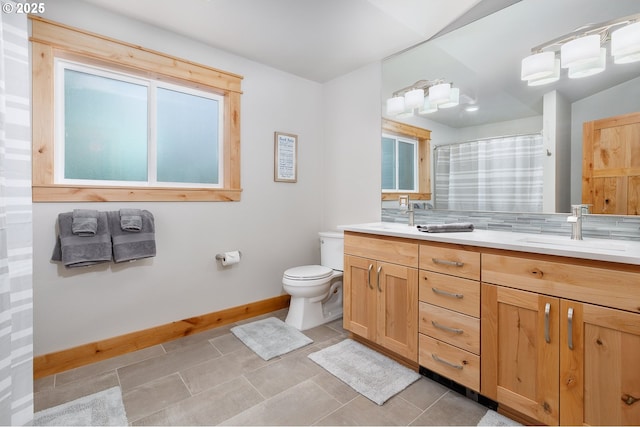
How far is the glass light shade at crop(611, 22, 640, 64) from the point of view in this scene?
4.90ft

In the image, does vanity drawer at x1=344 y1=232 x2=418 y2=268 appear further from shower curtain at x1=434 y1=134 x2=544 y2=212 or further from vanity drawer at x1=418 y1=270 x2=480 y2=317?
shower curtain at x1=434 y1=134 x2=544 y2=212

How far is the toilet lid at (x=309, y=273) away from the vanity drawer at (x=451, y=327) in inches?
37.5

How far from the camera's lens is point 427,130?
96.7 inches

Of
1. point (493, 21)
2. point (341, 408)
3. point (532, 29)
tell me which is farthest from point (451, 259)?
point (493, 21)

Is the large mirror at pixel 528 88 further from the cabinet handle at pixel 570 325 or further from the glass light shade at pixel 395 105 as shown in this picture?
the cabinet handle at pixel 570 325

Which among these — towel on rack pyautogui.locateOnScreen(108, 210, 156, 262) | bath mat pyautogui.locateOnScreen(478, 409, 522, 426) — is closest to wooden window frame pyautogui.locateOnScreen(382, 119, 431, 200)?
bath mat pyautogui.locateOnScreen(478, 409, 522, 426)

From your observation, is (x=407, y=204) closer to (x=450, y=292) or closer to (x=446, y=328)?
(x=450, y=292)

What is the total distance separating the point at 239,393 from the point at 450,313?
4.19 ft

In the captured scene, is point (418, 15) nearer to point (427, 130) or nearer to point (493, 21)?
point (493, 21)

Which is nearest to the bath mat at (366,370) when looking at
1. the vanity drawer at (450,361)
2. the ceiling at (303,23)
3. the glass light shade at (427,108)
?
the vanity drawer at (450,361)

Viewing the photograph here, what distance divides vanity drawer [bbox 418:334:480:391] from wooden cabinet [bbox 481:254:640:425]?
5 cm

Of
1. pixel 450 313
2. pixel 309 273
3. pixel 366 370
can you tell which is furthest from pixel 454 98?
pixel 366 370

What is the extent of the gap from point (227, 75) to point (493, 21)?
2.04 m

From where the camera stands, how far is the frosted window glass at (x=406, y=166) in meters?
2.56
